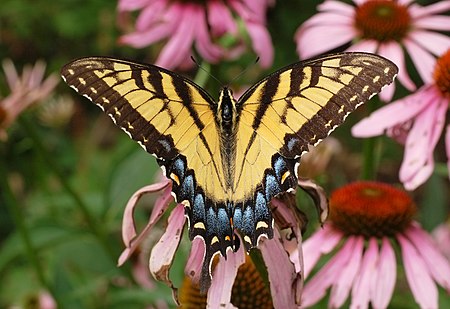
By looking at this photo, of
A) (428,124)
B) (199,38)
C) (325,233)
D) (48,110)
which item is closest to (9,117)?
(199,38)

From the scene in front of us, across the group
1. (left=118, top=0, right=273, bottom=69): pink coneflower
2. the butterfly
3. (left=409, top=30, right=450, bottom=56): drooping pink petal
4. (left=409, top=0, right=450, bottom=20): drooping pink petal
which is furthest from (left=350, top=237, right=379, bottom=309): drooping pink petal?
(left=118, top=0, right=273, bottom=69): pink coneflower

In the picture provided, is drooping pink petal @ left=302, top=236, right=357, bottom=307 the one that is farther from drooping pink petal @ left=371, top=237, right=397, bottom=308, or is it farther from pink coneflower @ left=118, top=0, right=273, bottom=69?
pink coneflower @ left=118, top=0, right=273, bottom=69

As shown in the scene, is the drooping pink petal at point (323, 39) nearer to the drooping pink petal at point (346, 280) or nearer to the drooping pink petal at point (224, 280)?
the drooping pink petal at point (346, 280)

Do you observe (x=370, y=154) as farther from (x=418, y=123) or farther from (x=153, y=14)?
(x=153, y=14)

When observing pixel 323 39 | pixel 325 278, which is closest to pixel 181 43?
pixel 323 39

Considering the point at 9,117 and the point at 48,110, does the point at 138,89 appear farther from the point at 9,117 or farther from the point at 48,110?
the point at 48,110
